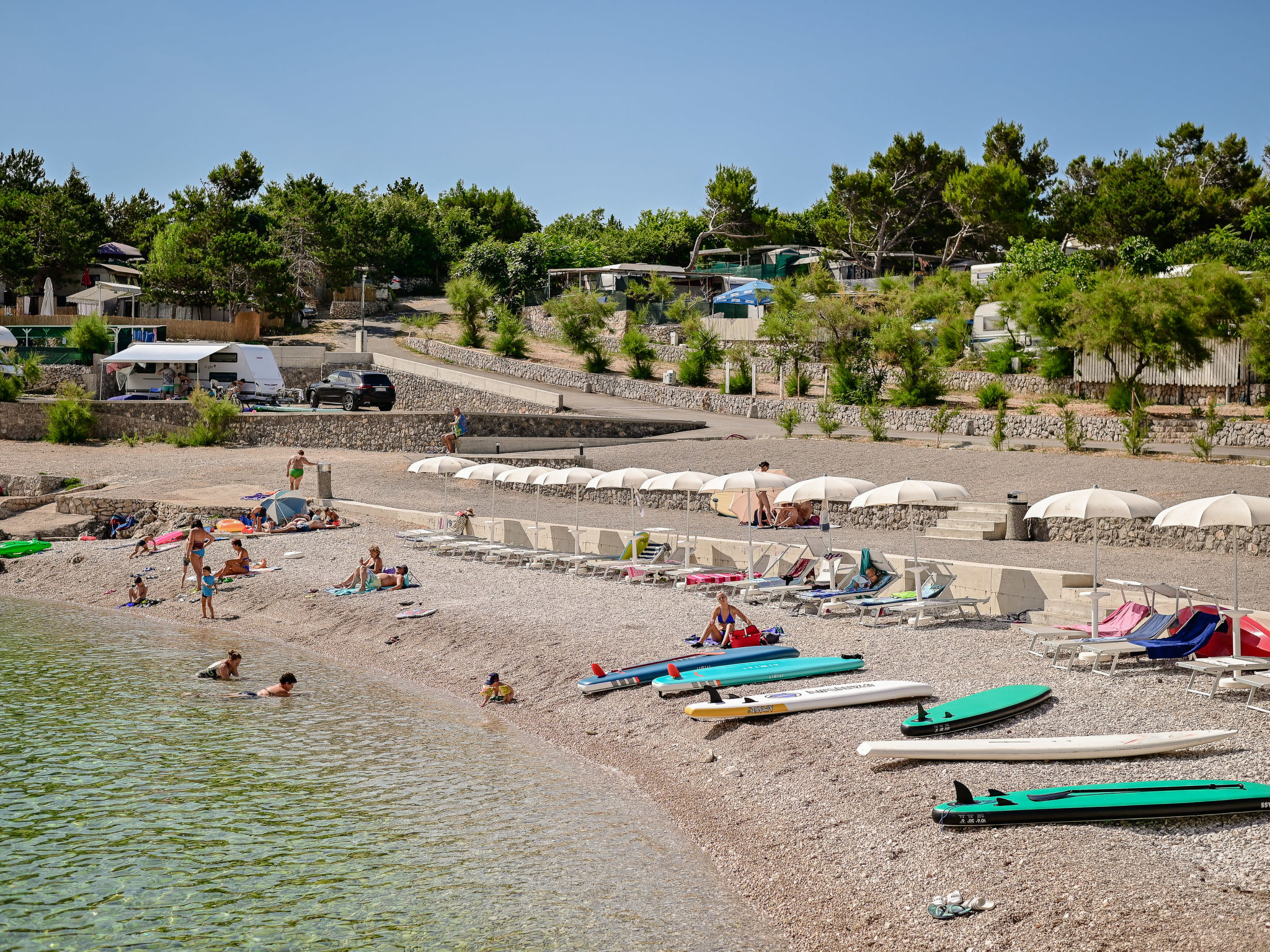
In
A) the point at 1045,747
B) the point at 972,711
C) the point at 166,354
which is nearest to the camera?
the point at 1045,747

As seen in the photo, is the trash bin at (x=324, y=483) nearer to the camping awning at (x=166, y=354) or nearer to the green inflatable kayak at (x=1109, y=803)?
the camping awning at (x=166, y=354)

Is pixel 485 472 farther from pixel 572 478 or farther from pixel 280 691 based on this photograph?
pixel 280 691

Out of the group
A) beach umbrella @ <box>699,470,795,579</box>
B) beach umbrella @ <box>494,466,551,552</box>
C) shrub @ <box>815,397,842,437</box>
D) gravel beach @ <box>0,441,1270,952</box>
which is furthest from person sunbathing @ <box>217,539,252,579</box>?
shrub @ <box>815,397,842,437</box>

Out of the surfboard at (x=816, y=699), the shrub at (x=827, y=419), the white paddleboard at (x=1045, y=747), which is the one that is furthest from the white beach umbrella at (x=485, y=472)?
the white paddleboard at (x=1045, y=747)

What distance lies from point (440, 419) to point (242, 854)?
2525 cm

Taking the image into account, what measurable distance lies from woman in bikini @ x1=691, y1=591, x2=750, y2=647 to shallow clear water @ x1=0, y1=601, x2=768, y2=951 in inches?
110

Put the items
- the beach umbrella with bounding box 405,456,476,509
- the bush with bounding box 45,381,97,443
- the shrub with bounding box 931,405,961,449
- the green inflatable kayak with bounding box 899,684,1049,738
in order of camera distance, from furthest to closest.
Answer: the bush with bounding box 45,381,97,443 < the shrub with bounding box 931,405,961,449 < the beach umbrella with bounding box 405,456,476,509 < the green inflatable kayak with bounding box 899,684,1049,738

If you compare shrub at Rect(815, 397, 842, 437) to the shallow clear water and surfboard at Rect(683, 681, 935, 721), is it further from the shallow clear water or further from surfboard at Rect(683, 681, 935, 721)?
surfboard at Rect(683, 681, 935, 721)

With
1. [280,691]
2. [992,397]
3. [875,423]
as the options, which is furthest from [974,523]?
[992,397]

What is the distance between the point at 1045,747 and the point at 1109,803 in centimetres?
128

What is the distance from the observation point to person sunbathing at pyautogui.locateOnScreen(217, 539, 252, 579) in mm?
21219

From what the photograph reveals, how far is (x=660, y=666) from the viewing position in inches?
507

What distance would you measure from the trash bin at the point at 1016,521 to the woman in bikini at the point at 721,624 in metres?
8.33

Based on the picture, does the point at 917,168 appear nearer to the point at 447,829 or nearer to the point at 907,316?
the point at 907,316
